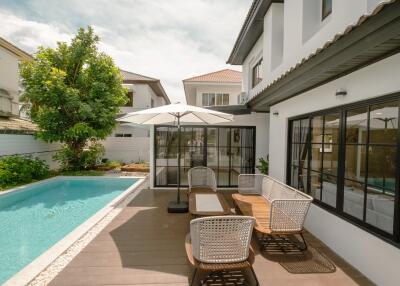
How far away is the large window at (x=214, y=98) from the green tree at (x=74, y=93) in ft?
23.3

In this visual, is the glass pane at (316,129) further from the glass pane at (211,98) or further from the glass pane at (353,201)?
the glass pane at (211,98)

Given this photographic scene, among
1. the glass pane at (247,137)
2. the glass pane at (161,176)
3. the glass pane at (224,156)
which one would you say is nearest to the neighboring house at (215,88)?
the glass pane at (247,137)

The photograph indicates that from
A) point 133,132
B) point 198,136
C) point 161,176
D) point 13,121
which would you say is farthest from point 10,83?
point 198,136

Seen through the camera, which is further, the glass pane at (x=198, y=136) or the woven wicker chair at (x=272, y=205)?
the glass pane at (x=198, y=136)

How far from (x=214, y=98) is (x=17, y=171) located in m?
14.3

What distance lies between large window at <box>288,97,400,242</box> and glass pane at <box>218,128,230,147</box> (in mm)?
3671

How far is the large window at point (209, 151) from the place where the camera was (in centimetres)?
996

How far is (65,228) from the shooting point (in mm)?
6531

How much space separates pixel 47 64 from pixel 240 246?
49.4 feet

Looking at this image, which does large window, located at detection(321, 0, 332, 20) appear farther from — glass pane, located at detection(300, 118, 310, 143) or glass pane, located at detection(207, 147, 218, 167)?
glass pane, located at detection(207, 147, 218, 167)

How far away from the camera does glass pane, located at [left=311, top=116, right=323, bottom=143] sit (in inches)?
210

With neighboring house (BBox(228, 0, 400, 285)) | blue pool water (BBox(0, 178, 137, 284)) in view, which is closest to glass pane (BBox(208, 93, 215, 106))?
blue pool water (BBox(0, 178, 137, 284))

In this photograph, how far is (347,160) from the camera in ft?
15.8

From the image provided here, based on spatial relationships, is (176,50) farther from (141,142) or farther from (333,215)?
(333,215)
